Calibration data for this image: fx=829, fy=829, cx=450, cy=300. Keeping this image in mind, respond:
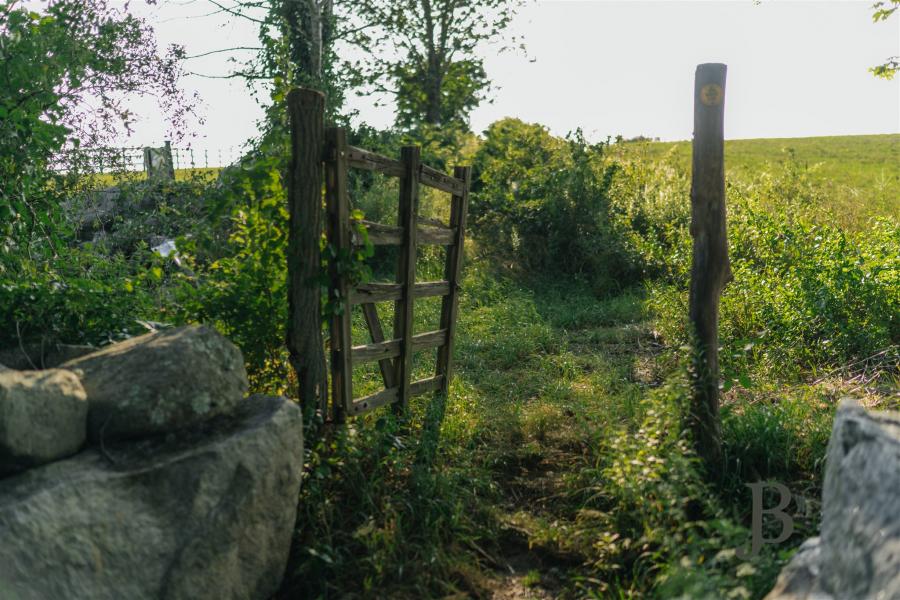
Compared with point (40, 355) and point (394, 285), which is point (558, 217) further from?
point (40, 355)

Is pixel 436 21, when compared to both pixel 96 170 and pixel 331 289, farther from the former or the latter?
pixel 331 289

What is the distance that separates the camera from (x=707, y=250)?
18.2 feet

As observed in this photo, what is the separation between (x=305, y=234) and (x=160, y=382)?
144 centimetres

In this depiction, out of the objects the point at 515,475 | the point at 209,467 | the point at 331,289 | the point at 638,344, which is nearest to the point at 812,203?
the point at 638,344

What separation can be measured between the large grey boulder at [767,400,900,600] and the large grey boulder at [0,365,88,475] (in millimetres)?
3199

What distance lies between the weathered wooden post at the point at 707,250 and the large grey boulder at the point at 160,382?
2949 mm

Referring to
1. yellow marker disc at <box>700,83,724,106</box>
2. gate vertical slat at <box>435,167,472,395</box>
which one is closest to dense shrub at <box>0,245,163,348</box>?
gate vertical slat at <box>435,167,472,395</box>

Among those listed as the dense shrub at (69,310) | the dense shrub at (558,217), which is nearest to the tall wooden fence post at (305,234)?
the dense shrub at (69,310)

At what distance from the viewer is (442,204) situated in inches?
697

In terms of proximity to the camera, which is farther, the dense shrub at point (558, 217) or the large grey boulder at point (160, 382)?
the dense shrub at point (558, 217)

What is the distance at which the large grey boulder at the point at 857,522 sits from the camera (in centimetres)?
276

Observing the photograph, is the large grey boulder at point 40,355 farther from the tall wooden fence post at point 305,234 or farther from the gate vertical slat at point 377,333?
the gate vertical slat at point 377,333

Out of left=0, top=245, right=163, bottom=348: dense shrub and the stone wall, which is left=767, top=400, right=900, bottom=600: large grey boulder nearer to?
the stone wall

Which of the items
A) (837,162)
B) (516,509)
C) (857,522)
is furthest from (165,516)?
(837,162)
